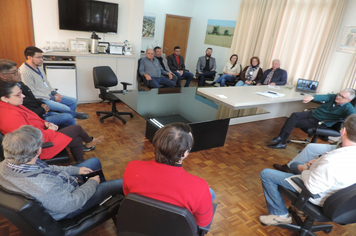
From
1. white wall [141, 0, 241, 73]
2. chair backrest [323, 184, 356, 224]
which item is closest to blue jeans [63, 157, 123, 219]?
chair backrest [323, 184, 356, 224]

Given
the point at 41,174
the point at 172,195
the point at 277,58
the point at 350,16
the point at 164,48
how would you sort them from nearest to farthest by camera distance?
the point at 172,195 → the point at 41,174 → the point at 350,16 → the point at 277,58 → the point at 164,48

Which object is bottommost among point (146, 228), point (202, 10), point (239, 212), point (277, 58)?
point (239, 212)

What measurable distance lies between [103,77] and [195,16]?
524 cm

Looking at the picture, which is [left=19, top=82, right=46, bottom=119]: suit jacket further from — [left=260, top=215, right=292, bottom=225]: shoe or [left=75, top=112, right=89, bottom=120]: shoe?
[left=260, top=215, right=292, bottom=225]: shoe

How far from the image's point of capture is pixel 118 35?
195 inches

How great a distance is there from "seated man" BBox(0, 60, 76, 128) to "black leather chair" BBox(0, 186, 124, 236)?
161 cm

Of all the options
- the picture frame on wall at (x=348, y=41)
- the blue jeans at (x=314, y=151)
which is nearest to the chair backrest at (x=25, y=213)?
the blue jeans at (x=314, y=151)

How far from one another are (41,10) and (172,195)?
4567mm

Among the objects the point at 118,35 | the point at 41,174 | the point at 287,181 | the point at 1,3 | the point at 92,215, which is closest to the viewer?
the point at 41,174

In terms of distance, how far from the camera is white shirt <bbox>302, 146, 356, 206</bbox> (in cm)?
150

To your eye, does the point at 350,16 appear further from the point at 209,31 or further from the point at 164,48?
the point at 164,48

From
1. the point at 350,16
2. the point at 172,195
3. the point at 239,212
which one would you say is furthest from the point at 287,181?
the point at 350,16

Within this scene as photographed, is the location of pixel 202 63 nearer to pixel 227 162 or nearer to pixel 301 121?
pixel 301 121

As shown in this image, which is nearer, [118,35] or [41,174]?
[41,174]
